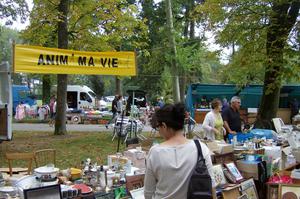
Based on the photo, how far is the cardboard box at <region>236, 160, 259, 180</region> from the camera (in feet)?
17.7

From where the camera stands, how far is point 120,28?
563 inches

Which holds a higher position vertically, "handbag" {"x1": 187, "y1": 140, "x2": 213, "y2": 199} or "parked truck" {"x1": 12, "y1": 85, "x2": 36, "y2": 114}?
"parked truck" {"x1": 12, "y1": 85, "x2": 36, "y2": 114}

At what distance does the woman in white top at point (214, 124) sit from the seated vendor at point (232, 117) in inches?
21.3

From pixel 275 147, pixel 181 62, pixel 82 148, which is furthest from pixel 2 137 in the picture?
pixel 181 62

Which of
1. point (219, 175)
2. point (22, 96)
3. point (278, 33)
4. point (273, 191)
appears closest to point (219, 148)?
point (219, 175)

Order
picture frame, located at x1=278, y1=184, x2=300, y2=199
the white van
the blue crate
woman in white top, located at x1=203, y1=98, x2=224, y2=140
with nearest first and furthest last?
picture frame, located at x1=278, y1=184, x2=300, y2=199, woman in white top, located at x1=203, y1=98, x2=224, y2=140, the blue crate, the white van

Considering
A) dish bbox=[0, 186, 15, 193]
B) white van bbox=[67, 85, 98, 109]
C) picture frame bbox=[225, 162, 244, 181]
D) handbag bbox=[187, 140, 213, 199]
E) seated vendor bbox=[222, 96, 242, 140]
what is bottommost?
picture frame bbox=[225, 162, 244, 181]

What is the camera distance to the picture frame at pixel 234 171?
5.21 m

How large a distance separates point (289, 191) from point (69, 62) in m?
5.68

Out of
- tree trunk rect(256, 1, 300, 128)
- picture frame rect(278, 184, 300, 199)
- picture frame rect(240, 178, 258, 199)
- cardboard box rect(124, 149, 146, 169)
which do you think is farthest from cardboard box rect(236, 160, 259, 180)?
tree trunk rect(256, 1, 300, 128)

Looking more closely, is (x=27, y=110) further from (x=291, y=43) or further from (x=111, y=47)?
(x=291, y=43)

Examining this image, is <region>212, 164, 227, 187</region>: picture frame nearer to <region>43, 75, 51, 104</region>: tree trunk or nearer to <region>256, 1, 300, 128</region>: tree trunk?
<region>256, 1, 300, 128</region>: tree trunk

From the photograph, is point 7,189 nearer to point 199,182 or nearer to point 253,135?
point 199,182

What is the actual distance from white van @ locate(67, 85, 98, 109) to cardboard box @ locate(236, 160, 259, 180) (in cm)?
2303
